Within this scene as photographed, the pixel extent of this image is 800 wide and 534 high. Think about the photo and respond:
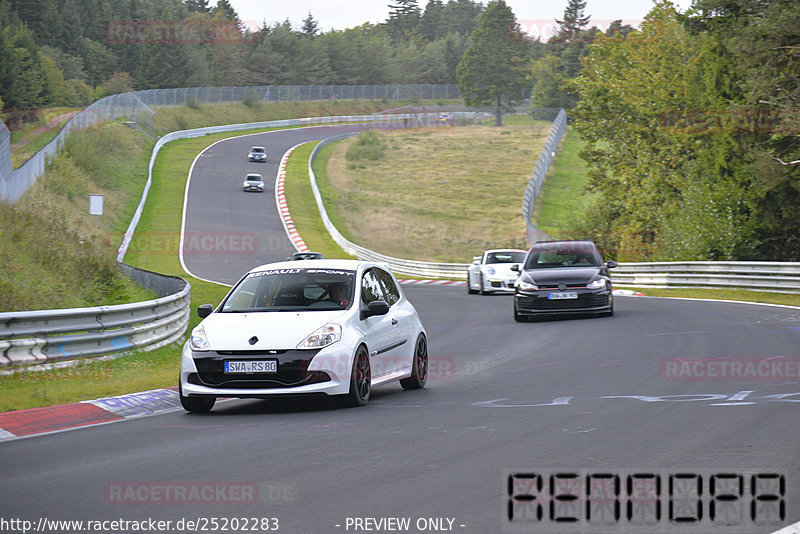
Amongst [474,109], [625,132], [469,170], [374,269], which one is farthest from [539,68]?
[374,269]

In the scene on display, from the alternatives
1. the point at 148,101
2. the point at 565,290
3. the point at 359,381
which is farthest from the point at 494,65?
the point at 359,381

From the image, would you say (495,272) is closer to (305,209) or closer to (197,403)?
(197,403)

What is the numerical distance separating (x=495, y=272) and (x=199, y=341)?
80.2 feet

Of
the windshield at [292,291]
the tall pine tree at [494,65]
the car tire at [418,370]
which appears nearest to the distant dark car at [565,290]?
the car tire at [418,370]

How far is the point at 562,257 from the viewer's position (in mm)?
23984

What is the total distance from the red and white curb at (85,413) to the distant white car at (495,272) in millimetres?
23125

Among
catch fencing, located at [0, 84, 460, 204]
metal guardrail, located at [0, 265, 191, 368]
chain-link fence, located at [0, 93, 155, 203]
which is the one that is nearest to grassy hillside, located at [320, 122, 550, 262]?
chain-link fence, located at [0, 93, 155, 203]

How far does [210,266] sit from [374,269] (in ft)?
120

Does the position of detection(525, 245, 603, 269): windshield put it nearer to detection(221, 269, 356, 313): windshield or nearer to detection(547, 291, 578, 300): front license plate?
detection(547, 291, 578, 300): front license plate

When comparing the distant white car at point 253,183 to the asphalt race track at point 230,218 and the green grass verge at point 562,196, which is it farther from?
the green grass verge at point 562,196

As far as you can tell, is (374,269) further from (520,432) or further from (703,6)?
(703,6)

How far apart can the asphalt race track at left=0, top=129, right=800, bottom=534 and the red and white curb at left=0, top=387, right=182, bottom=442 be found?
393mm

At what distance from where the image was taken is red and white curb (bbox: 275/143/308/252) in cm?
5747

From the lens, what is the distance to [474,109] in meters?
147
